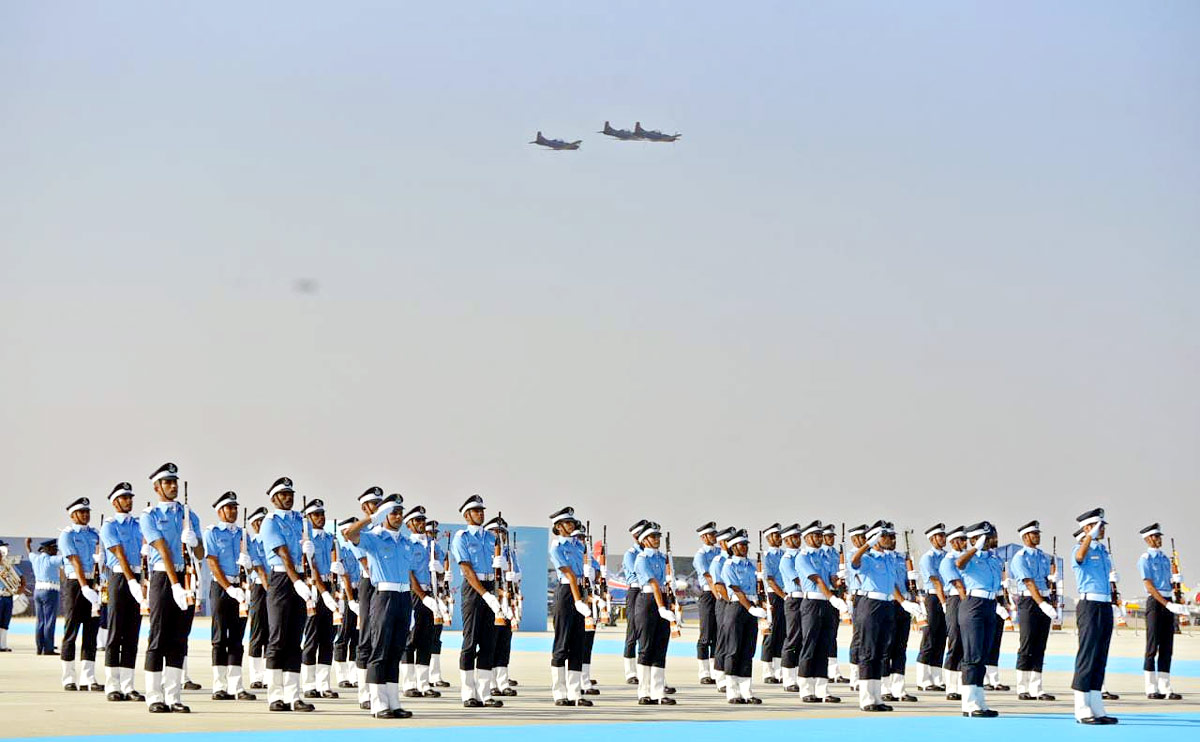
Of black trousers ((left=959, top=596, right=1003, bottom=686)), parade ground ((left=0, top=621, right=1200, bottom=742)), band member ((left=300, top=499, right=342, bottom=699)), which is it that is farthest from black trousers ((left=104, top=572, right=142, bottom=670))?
black trousers ((left=959, top=596, right=1003, bottom=686))

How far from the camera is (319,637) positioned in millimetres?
19234

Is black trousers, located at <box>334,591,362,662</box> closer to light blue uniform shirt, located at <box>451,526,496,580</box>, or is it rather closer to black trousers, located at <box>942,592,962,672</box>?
light blue uniform shirt, located at <box>451,526,496,580</box>

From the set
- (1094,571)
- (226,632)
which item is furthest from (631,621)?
(1094,571)

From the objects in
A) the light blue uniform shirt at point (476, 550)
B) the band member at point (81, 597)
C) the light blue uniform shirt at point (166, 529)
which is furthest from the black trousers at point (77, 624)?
the light blue uniform shirt at point (476, 550)

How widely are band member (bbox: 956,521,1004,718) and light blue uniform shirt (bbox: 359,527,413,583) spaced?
6036 mm

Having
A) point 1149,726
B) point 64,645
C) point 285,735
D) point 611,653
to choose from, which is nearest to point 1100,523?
point 1149,726

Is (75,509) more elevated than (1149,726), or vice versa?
(75,509)

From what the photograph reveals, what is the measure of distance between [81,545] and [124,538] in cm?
284

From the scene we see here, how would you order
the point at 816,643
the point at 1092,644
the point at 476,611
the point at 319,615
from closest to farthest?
the point at 1092,644 < the point at 476,611 < the point at 319,615 < the point at 816,643

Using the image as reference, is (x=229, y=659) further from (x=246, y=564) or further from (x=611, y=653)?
(x=611, y=653)

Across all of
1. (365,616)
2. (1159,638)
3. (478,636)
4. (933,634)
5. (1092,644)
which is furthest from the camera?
(933,634)

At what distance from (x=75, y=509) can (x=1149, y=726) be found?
1238 centimetres

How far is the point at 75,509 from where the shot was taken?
1988cm

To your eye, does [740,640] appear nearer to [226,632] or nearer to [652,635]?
[652,635]
